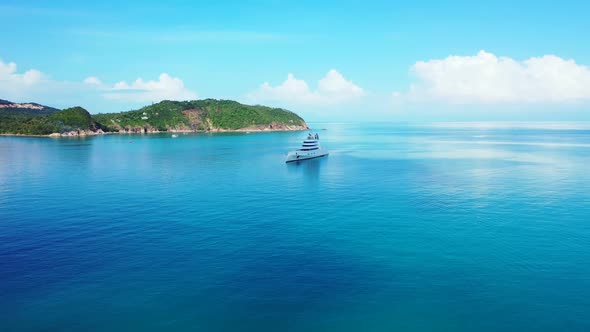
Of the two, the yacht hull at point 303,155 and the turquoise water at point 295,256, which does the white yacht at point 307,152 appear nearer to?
the yacht hull at point 303,155

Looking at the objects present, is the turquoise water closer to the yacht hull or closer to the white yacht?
the yacht hull

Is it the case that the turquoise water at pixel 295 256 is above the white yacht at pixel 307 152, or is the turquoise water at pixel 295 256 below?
below

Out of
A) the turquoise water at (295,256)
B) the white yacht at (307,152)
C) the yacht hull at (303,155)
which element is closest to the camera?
the turquoise water at (295,256)

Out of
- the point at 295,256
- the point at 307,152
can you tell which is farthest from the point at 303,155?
the point at 295,256

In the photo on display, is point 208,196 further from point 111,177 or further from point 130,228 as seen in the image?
point 111,177

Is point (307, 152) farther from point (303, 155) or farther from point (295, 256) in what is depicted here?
point (295, 256)

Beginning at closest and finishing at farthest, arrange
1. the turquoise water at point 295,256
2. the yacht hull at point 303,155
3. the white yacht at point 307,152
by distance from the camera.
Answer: the turquoise water at point 295,256 < the yacht hull at point 303,155 < the white yacht at point 307,152

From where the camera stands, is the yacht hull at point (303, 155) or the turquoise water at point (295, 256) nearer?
the turquoise water at point (295, 256)

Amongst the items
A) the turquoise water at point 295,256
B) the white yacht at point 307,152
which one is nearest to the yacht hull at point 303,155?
the white yacht at point 307,152

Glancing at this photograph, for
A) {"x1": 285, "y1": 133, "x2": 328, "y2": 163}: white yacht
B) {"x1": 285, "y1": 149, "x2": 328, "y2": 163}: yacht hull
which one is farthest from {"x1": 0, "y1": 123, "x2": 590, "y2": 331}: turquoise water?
{"x1": 285, "y1": 133, "x2": 328, "y2": 163}: white yacht
